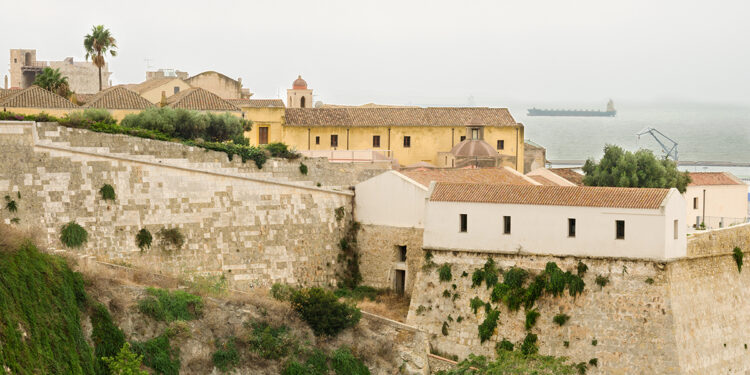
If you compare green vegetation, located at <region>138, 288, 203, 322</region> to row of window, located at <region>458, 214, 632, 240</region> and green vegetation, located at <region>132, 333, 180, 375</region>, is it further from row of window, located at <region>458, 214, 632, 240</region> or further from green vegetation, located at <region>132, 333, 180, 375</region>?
row of window, located at <region>458, 214, 632, 240</region>

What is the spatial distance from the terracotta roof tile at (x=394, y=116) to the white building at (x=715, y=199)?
9.38 m

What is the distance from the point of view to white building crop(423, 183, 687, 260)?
3688 cm

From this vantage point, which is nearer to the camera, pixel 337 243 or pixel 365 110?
pixel 337 243

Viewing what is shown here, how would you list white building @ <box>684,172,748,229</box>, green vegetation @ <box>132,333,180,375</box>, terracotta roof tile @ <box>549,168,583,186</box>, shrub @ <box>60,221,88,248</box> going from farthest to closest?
white building @ <box>684,172,748,229</box> < terracotta roof tile @ <box>549,168,583,186</box> < shrub @ <box>60,221,88,248</box> < green vegetation @ <box>132,333,180,375</box>

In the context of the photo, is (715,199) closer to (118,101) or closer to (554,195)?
(554,195)

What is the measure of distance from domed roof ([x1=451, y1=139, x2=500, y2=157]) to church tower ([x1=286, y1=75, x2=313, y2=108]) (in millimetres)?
13229

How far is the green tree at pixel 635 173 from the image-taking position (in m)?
54.8

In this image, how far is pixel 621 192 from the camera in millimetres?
37875

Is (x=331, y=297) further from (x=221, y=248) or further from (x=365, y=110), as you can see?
(x=365, y=110)

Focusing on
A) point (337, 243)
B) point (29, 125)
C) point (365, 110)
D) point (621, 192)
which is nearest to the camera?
point (29, 125)

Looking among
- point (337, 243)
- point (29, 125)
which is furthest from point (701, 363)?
point (29, 125)

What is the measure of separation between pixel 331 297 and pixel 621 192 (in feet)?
31.4

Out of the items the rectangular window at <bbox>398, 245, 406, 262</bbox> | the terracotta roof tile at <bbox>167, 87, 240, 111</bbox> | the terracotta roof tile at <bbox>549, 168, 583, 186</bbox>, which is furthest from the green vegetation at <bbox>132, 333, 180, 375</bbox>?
the terracotta roof tile at <bbox>549, 168, 583, 186</bbox>

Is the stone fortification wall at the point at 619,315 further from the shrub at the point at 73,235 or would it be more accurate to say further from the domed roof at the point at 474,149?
the domed roof at the point at 474,149
